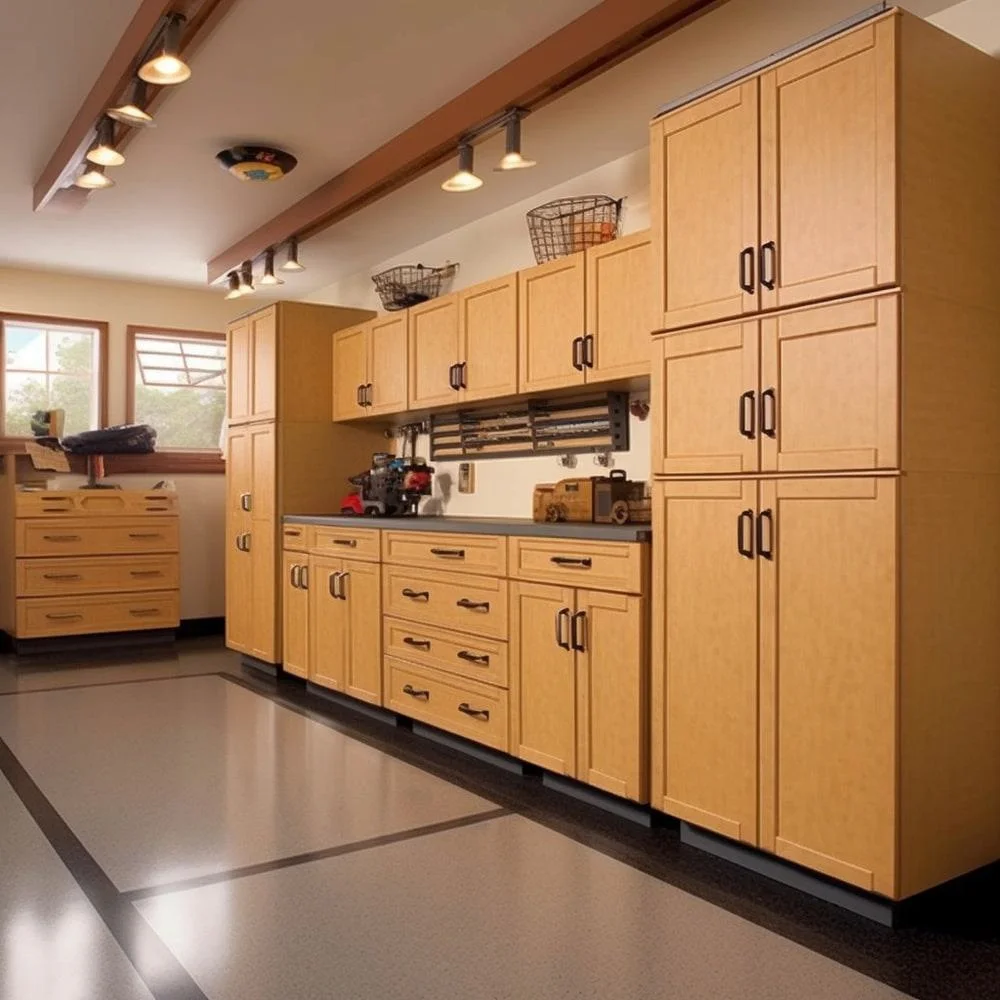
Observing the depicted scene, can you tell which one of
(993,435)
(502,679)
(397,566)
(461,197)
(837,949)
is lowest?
(837,949)

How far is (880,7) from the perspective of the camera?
94.1 inches

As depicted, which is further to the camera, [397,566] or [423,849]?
[397,566]

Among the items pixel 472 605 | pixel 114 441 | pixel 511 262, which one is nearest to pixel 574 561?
pixel 472 605

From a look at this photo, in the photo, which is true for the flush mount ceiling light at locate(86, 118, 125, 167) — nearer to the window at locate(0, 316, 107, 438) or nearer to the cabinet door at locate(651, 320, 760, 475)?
the cabinet door at locate(651, 320, 760, 475)

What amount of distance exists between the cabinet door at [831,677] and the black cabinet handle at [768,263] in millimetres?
555

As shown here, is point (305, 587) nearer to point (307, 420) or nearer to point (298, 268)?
point (307, 420)

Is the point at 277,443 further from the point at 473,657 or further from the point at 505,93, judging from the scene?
the point at 505,93

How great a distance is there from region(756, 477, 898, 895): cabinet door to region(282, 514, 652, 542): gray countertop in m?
0.60

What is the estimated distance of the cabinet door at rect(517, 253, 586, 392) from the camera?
390 cm

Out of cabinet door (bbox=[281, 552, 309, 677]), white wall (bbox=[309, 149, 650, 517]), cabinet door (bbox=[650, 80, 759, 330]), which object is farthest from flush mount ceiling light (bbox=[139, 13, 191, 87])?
cabinet door (bbox=[281, 552, 309, 677])

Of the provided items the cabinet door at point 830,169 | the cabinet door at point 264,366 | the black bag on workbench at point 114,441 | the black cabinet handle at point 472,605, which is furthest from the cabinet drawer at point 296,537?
the cabinet door at point 830,169

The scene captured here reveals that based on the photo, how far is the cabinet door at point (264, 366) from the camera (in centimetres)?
559

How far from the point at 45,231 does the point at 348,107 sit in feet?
9.10

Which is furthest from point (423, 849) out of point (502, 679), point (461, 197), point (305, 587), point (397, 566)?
point (461, 197)
